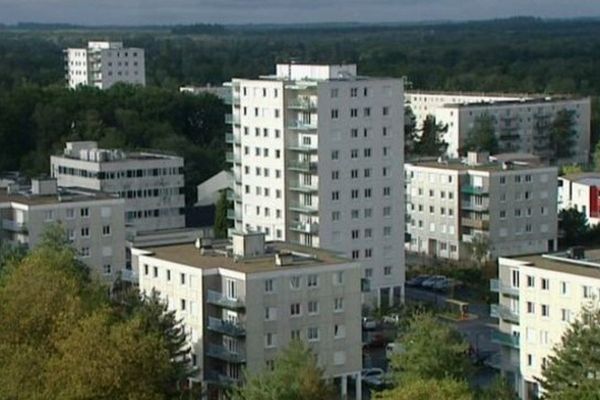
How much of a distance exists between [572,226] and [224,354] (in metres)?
22.4

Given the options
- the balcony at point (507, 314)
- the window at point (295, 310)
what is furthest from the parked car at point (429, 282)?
the window at point (295, 310)

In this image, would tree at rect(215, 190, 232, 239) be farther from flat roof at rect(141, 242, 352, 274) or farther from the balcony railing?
flat roof at rect(141, 242, 352, 274)

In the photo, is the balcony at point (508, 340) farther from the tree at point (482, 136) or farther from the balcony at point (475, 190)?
the tree at point (482, 136)

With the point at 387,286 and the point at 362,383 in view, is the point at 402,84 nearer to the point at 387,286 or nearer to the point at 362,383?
the point at 387,286

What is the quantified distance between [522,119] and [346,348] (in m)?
43.3

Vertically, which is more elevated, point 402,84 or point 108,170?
point 402,84

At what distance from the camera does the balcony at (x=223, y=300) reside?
1091 inches

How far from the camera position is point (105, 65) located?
97062mm

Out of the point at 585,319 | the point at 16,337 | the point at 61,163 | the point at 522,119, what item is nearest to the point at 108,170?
the point at 61,163

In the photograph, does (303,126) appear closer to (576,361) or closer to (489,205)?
(489,205)

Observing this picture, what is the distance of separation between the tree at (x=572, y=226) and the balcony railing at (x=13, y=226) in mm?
18975

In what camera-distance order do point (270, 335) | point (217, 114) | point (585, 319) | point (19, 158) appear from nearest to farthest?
1. point (585, 319)
2. point (270, 335)
3. point (19, 158)
4. point (217, 114)

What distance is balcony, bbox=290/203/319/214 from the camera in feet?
131

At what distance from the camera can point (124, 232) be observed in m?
37.1
